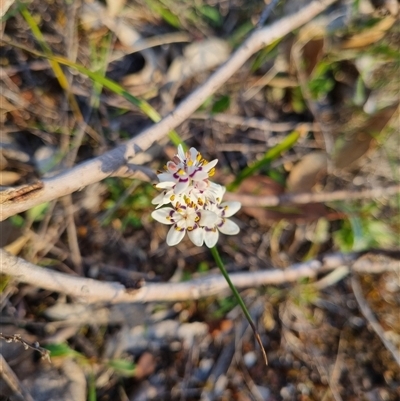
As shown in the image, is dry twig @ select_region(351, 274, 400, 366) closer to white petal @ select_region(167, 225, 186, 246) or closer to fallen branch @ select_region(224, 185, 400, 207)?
fallen branch @ select_region(224, 185, 400, 207)

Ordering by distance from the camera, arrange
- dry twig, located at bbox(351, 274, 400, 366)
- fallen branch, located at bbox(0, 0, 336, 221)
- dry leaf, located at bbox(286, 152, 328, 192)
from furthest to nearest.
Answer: dry leaf, located at bbox(286, 152, 328, 192)
dry twig, located at bbox(351, 274, 400, 366)
fallen branch, located at bbox(0, 0, 336, 221)

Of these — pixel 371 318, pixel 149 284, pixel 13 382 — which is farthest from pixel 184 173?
pixel 371 318

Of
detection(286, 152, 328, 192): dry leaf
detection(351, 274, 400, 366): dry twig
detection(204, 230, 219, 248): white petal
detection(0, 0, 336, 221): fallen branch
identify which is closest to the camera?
detection(0, 0, 336, 221): fallen branch

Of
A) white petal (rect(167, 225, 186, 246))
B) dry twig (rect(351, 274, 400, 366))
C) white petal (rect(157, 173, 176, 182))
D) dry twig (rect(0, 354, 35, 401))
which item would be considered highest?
white petal (rect(157, 173, 176, 182))

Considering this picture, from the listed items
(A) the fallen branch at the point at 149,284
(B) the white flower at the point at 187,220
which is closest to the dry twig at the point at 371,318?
(A) the fallen branch at the point at 149,284

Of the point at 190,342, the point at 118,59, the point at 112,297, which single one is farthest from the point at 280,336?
the point at 118,59

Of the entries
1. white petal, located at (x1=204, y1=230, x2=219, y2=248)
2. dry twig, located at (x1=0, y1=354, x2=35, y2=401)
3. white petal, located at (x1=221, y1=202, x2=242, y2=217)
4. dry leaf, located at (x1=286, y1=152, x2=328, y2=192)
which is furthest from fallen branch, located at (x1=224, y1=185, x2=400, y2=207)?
dry twig, located at (x1=0, y1=354, x2=35, y2=401)
